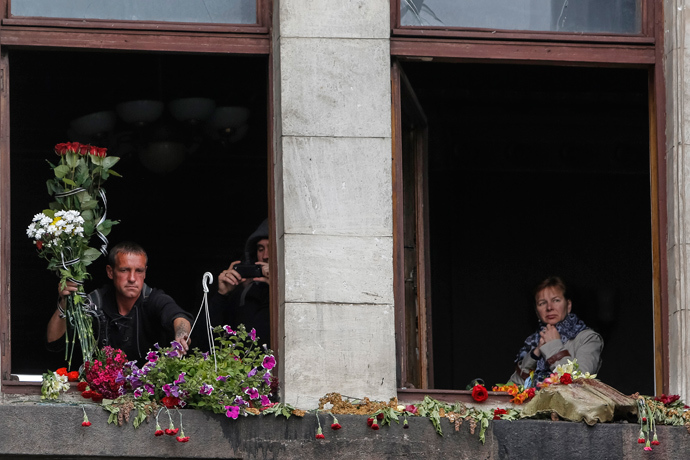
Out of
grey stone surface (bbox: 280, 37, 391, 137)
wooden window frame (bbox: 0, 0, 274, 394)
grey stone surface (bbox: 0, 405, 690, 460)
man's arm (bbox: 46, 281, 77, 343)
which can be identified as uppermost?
wooden window frame (bbox: 0, 0, 274, 394)

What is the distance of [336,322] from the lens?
8828mm

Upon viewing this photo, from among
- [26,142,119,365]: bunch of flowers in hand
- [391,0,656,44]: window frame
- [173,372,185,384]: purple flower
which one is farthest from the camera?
[391,0,656,44]: window frame

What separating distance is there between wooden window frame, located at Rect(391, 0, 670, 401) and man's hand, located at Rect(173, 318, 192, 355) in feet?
4.34

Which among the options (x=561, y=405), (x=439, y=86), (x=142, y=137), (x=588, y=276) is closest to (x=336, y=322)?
(x=561, y=405)

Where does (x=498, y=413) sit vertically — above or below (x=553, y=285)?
below

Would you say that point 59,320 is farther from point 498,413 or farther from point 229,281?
point 498,413

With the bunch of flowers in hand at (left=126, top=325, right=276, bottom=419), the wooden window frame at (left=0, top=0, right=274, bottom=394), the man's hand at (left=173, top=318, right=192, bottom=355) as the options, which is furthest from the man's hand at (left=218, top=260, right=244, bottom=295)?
the bunch of flowers in hand at (left=126, top=325, right=276, bottom=419)

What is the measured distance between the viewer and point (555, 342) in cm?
1052

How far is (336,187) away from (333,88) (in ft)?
1.95

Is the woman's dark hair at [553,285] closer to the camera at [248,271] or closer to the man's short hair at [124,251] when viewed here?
the camera at [248,271]

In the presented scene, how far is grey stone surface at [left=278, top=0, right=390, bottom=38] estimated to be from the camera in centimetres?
922

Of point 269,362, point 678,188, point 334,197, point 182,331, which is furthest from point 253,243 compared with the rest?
point 678,188

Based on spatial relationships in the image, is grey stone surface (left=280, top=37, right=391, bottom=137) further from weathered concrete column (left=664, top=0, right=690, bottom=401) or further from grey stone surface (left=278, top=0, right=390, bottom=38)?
weathered concrete column (left=664, top=0, right=690, bottom=401)

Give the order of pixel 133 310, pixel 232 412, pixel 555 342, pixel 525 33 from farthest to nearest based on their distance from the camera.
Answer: pixel 555 342 → pixel 133 310 → pixel 525 33 → pixel 232 412
